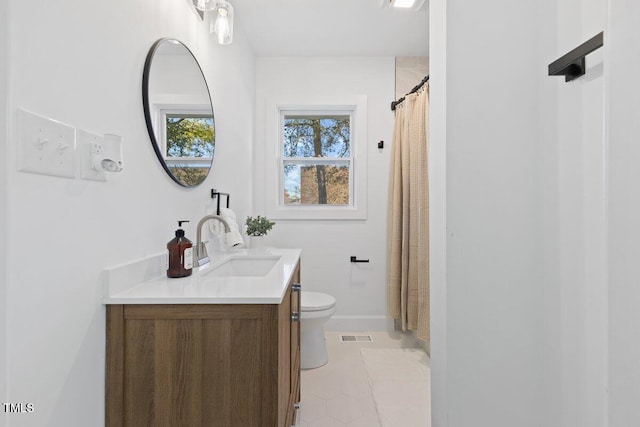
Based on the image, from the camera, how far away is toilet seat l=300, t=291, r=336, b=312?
7.09ft

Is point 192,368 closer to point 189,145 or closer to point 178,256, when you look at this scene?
point 178,256

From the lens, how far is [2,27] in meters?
0.67

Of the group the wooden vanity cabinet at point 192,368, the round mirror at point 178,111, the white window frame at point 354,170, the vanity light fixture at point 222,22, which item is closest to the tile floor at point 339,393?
the wooden vanity cabinet at point 192,368

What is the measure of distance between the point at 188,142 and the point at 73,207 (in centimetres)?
76

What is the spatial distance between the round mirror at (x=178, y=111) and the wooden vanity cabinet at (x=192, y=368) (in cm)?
68

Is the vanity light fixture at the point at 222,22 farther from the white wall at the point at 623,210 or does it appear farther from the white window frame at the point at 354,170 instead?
the white wall at the point at 623,210

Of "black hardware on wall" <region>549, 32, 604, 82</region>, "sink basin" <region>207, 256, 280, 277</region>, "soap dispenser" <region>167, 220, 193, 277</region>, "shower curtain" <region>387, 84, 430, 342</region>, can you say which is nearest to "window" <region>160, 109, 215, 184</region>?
"soap dispenser" <region>167, 220, 193, 277</region>

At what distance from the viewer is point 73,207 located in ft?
2.83

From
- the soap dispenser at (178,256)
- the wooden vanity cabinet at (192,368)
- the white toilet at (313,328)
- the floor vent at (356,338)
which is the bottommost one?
the floor vent at (356,338)

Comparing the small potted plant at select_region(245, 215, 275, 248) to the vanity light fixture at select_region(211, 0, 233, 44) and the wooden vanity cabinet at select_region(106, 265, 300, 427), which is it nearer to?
the vanity light fixture at select_region(211, 0, 233, 44)

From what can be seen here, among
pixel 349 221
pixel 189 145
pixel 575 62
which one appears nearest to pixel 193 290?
pixel 189 145

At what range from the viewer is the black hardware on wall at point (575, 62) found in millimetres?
651

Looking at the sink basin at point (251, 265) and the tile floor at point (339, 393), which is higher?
the sink basin at point (251, 265)

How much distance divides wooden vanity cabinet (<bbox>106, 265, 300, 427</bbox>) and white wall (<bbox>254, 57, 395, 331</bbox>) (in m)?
2.00
